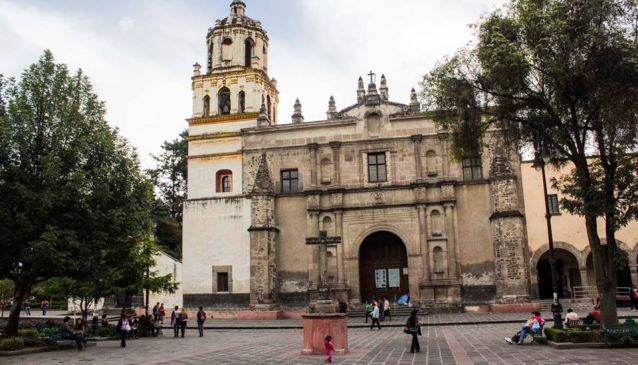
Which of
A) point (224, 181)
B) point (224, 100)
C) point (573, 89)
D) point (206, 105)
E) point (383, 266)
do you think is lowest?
point (383, 266)

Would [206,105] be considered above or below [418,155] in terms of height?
above

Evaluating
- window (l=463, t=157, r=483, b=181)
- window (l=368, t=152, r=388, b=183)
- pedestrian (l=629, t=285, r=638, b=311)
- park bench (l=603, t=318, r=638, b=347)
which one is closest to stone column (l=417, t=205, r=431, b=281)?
window (l=368, t=152, r=388, b=183)

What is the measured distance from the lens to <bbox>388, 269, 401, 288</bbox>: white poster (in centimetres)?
3303

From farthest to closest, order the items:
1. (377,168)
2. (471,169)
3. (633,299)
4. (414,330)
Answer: (377,168) < (471,169) < (633,299) < (414,330)

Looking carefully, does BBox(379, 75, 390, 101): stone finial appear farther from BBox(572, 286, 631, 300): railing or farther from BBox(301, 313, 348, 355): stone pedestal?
BBox(301, 313, 348, 355): stone pedestal

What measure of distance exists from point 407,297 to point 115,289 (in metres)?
15.4

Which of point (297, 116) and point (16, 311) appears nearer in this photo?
point (16, 311)

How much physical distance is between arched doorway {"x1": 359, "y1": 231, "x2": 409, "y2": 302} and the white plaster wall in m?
6.90

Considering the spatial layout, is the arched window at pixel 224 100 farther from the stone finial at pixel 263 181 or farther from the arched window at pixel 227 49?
the stone finial at pixel 263 181

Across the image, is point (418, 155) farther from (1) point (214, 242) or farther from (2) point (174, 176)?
(2) point (174, 176)

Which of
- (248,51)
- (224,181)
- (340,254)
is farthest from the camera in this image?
(248,51)

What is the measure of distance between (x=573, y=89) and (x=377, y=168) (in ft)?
57.7

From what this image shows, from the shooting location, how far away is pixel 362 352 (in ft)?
52.2

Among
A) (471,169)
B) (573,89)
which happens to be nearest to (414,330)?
(573,89)
